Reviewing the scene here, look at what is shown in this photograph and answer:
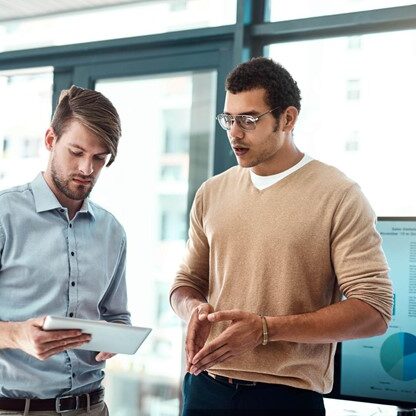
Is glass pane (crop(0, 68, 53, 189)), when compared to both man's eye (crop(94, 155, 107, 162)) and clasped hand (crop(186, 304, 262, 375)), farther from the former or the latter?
clasped hand (crop(186, 304, 262, 375))

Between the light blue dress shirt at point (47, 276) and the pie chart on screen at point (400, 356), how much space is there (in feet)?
2.85

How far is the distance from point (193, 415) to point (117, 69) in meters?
1.91

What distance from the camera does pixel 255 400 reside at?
1.81m

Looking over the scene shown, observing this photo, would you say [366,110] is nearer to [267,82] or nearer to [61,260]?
A: [267,82]

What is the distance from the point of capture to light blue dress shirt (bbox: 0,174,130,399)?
5.70 ft

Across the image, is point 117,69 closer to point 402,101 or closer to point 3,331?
point 402,101

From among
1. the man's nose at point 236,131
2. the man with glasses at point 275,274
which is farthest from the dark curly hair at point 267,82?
the man's nose at point 236,131

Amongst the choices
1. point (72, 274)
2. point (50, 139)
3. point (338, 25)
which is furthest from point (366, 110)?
point (72, 274)

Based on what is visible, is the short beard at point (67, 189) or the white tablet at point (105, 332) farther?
the short beard at point (67, 189)

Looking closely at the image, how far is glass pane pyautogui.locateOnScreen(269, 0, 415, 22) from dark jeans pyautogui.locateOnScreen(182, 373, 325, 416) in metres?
1.64

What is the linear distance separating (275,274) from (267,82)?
0.56 metres

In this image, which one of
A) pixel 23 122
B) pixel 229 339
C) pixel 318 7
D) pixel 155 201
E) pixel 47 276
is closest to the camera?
pixel 229 339

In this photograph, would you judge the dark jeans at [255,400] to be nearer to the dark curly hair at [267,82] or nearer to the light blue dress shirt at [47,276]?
the light blue dress shirt at [47,276]

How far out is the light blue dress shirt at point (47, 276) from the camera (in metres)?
1.74
